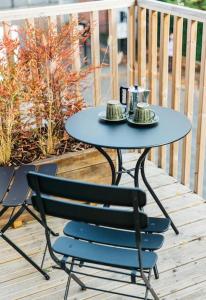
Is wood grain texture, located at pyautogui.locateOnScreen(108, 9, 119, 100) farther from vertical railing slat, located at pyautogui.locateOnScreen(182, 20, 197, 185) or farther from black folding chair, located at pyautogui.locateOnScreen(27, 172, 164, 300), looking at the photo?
black folding chair, located at pyautogui.locateOnScreen(27, 172, 164, 300)

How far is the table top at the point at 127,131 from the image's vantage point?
2.64 meters

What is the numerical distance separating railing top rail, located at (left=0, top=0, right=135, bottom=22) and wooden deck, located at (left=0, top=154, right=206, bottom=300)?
1555mm

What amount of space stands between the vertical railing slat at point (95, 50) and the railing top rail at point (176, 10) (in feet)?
1.40

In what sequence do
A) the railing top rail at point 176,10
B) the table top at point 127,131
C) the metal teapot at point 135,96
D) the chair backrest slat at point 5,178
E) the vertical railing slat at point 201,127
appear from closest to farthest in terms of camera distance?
the table top at point 127,131 < the chair backrest slat at point 5,178 < the metal teapot at point 135,96 < the railing top rail at point 176,10 < the vertical railing slat at point 201,127

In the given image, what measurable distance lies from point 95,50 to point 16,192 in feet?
5.42

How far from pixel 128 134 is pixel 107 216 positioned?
33.5 inches

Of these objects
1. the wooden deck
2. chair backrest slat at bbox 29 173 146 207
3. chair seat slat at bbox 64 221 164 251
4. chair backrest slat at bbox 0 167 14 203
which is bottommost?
the wooden deck

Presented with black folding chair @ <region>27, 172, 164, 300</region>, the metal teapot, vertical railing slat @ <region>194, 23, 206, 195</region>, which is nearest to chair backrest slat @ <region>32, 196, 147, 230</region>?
black folding chair @ <region>27, 172, 164, 300</region>

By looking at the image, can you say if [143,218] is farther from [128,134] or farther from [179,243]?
[179,243]

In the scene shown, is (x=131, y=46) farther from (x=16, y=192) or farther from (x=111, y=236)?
(x=111, y=236)

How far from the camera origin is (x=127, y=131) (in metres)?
2.79

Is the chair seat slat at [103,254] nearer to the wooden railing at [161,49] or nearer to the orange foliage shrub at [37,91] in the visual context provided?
the orange foliage shrub at [37,91]

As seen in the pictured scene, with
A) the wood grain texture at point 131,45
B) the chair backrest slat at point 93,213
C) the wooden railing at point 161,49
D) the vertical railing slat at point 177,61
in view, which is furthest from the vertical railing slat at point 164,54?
the chair backrest slat at point 93,213

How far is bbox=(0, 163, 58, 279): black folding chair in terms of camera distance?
2.67 metres
